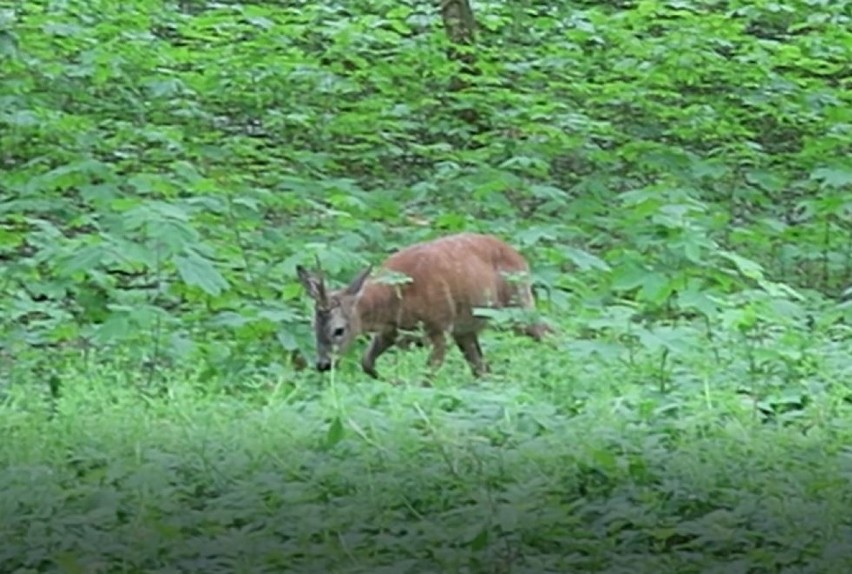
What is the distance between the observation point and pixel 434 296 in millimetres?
9906

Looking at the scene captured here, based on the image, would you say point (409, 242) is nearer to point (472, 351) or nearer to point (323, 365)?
point (472, 351)

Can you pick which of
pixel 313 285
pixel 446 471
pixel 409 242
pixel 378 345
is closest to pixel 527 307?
pixel 378 345

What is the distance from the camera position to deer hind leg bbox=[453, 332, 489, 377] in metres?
9.16

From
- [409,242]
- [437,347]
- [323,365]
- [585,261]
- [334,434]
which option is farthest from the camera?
[409,242]

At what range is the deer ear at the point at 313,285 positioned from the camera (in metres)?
9.36

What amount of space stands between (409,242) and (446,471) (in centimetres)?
545

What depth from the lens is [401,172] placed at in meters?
14.2

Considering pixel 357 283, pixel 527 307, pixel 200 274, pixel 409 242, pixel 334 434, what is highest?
pixel 334 434

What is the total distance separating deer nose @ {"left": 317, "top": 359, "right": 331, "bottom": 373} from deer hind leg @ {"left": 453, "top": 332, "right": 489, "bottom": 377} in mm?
761

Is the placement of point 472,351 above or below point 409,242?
above

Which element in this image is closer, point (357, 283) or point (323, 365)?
point (323, 365)

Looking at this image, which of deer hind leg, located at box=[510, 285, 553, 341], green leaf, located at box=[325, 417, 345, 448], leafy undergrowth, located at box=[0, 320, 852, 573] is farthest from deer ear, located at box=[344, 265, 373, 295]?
green leaf, located at box=[325, 417, 345, 448]

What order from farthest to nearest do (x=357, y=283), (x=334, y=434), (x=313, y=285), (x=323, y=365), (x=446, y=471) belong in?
(x=357, y=283) < (x=313, y=285) < (x=323, y=365) < (x=334, y=434) < (x=446, y=471)

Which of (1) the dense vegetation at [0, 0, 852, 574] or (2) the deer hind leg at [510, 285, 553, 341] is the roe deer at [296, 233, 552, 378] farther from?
(1) the dense vegetation at [0, 0, 852, 574]
